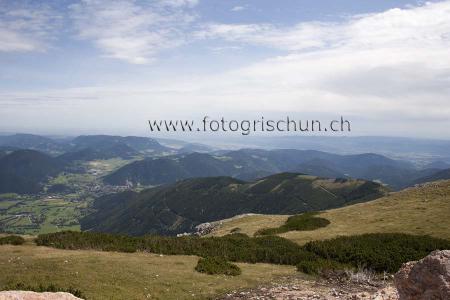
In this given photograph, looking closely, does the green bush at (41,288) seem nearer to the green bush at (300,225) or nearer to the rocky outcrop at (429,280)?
the rocky outcrop at (429,280)

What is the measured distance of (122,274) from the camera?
23.0 meters

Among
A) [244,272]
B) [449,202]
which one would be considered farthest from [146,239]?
[449,202]

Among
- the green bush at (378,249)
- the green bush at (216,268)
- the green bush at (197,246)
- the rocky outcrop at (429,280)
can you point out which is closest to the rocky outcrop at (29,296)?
the rocky outcrop at (429,280)

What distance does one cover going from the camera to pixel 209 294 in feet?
67.3

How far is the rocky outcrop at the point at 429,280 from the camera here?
11.3 meters

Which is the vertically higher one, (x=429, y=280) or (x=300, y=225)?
(x=429, y=280)

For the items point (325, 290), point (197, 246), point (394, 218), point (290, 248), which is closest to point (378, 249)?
point (290, 248)

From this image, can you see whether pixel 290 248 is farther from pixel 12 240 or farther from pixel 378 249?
pixel 12 240

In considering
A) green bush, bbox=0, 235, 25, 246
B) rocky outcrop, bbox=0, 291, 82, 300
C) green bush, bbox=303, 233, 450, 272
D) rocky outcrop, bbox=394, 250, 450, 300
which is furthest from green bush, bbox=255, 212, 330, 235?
rocky outcrop, bbox=0, 291, 82, 300

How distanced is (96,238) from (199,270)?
13.2 meters

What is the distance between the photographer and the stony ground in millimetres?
18359

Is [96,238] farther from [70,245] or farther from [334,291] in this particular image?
[334,291]

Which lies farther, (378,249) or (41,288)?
(378,249)

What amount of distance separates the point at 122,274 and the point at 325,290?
11.6m
